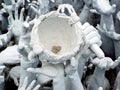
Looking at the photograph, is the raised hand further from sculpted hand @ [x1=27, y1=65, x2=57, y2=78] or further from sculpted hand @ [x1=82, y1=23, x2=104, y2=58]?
sculpted hand @ [x1=82, y1=23, x2=104, y2=58]

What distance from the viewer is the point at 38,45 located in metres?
1.02

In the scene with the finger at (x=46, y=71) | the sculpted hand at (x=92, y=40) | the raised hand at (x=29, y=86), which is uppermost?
the sculpted hand at (x=92, y=40)

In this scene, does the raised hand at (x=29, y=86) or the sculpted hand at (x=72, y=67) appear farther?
the raised hand at (x=29, y=86)

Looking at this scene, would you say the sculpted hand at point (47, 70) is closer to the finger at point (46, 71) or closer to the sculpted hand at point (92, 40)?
the finger at point (46, 71)

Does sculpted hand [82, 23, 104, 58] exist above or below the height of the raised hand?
above

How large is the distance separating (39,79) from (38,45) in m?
0.18

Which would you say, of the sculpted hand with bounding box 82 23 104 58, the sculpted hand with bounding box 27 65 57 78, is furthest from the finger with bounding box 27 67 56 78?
the sculpted hand with bounding box 82 23 104 58

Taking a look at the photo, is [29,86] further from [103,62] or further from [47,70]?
[103,62]

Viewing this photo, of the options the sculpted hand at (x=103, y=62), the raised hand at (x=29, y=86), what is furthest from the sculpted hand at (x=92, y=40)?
the raised hand at (x=29, y=86)

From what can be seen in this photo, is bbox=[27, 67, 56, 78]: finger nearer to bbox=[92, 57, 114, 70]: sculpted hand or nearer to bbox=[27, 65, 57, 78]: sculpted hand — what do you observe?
bbox=[27, 65, 57, 78]: sculpted hand

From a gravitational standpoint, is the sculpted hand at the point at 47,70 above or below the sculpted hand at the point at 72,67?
below

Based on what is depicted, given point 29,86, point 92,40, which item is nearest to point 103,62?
point 92,40

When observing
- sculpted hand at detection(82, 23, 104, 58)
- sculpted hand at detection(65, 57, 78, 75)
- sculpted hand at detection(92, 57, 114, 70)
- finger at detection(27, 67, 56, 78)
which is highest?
sculpted hand at detection(82, 23, 104, 58)

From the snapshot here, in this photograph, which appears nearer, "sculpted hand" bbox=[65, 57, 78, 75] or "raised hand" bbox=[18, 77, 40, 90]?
"sculpted hand" bbox=[65, 57, 78, 75]
